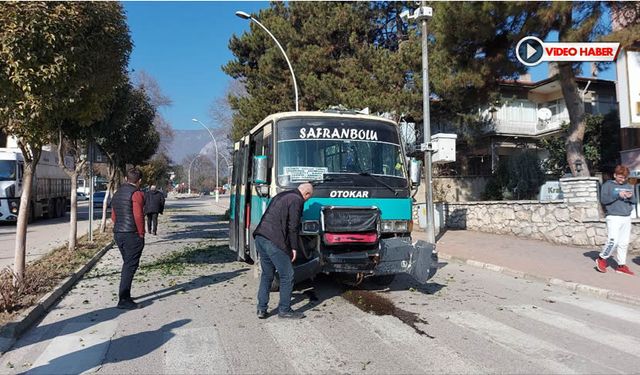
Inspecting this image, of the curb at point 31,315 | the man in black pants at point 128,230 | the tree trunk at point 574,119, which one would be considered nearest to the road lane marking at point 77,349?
the curb at point 31,315

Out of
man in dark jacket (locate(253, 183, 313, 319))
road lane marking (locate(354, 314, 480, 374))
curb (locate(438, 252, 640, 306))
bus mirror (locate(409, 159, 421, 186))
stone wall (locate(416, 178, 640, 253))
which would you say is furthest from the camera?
stone wall (locate(416, 178, 640, 253))

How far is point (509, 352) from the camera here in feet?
16.7

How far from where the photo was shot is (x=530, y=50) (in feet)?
41.7

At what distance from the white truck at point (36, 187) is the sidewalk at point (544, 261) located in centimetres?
1516

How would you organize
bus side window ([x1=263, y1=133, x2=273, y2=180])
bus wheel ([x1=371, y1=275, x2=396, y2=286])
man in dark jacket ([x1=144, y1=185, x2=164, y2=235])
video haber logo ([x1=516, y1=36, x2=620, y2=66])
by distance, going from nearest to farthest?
bus side window ([x1=263, y1=133, x2=273, y2=180]), bus wheel ([x1=371, y1=275, x2=396, y2=286]), video haber logo ([x1=516, y1=36, x2=620, y2=66]), man in dark jacket ([x1=144, y1=185, x2=164, y2=235])

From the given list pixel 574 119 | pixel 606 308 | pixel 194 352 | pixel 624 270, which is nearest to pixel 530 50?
pixel 574 119

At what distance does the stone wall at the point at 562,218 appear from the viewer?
40.6 ft

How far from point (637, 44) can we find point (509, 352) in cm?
985

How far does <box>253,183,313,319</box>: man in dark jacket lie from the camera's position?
251 inches

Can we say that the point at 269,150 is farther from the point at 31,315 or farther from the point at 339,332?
the point at 31,315

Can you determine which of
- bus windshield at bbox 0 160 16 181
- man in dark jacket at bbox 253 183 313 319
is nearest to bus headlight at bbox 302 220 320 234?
man in dark jacket at bbox 253 183 313 319

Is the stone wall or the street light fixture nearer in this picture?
the stone wall

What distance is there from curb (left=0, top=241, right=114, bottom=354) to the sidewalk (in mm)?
8035

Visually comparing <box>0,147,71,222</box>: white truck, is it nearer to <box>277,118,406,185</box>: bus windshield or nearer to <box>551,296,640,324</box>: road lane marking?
<box>277,118,406,185</box>: bus windshield
